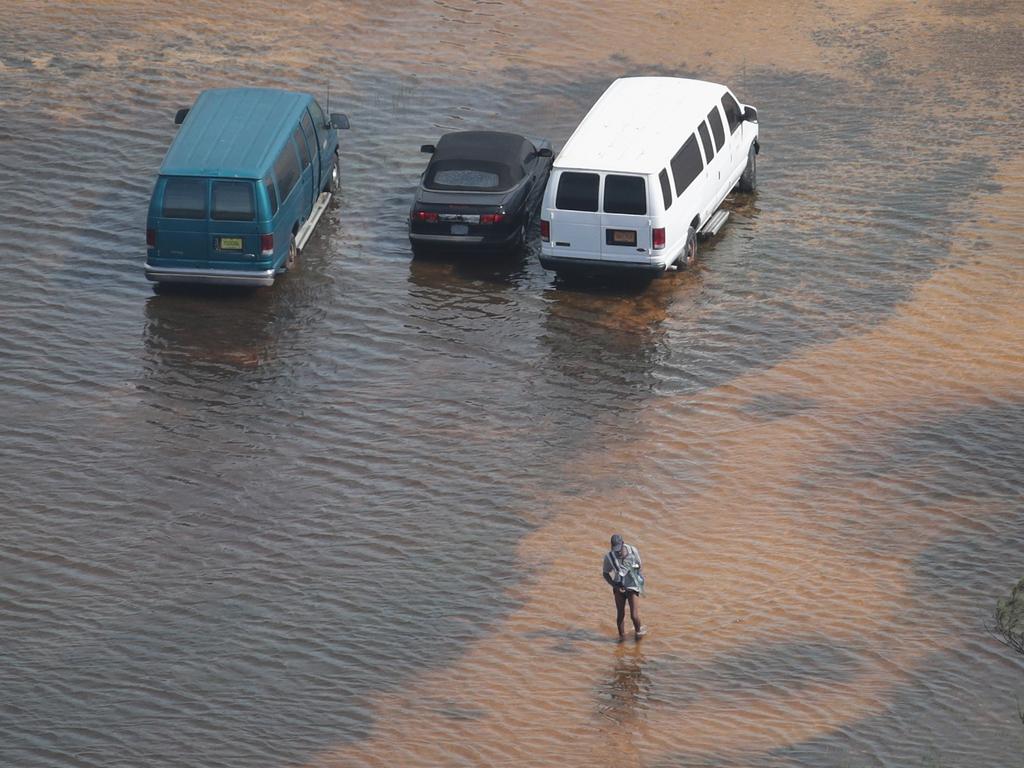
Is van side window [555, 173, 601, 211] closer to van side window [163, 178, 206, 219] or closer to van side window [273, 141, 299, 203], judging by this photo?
van side window [273, 141, 299, 203]

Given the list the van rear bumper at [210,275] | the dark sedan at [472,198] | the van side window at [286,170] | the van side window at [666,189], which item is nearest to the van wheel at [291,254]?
the van side window at [286,170]

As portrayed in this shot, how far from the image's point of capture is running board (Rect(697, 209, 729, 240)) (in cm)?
2465

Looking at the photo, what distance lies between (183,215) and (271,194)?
1224mm

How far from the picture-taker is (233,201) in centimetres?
2202

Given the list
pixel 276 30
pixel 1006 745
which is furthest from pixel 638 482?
pixel 276 30

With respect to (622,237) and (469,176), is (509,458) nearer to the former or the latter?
(622,237)

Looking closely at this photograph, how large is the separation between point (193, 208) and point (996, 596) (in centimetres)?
1152

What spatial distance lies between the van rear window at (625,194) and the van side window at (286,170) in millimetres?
4497

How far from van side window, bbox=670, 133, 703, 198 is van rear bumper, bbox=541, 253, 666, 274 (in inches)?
45.9

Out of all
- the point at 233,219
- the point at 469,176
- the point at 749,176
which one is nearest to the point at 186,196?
the point at 233,219

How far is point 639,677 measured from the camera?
607 inches

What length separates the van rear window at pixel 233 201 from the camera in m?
22.0

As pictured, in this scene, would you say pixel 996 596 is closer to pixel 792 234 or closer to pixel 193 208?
pixel 792 234

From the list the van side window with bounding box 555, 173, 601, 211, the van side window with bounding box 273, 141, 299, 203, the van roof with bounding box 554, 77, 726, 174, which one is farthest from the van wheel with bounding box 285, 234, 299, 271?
the van roof with bounding box 554, 77, 726, 174
